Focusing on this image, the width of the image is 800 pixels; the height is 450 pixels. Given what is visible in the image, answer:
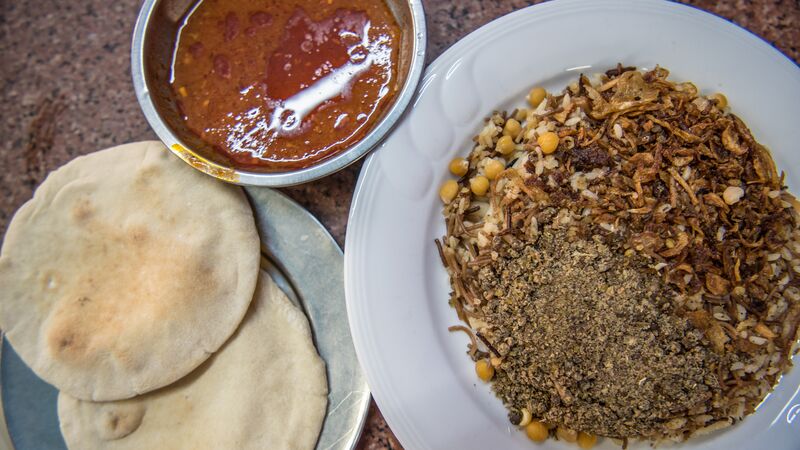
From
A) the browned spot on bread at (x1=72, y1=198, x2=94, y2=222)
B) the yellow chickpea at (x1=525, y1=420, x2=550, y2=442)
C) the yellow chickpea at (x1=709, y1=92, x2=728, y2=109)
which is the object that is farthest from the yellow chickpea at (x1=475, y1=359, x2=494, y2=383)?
the browned spot on bread at (x1=72, y1=198, x2=94, y2=222)

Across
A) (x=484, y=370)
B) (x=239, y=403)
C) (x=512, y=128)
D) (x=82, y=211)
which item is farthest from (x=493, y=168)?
(x=82, y=211)

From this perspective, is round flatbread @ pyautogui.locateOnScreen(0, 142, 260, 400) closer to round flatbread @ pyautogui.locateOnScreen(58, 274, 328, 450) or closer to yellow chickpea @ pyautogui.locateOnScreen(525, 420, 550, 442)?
round flatbread @ pyautogui.locateOnScreen(58, 274, 328, 450)

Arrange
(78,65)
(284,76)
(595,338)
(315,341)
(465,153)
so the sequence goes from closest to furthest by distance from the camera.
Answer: (595,338) < (284,76) < (465,153) < (315,341) < (78,65)

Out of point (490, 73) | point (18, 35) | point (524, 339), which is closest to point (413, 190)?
point (490, 73)

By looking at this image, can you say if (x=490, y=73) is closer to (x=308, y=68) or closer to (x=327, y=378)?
(x=308, y=68)

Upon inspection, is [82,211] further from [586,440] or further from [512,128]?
[586,440]

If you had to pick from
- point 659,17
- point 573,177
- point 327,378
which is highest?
point 659,17

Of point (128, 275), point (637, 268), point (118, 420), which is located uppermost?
point (637, 268)
